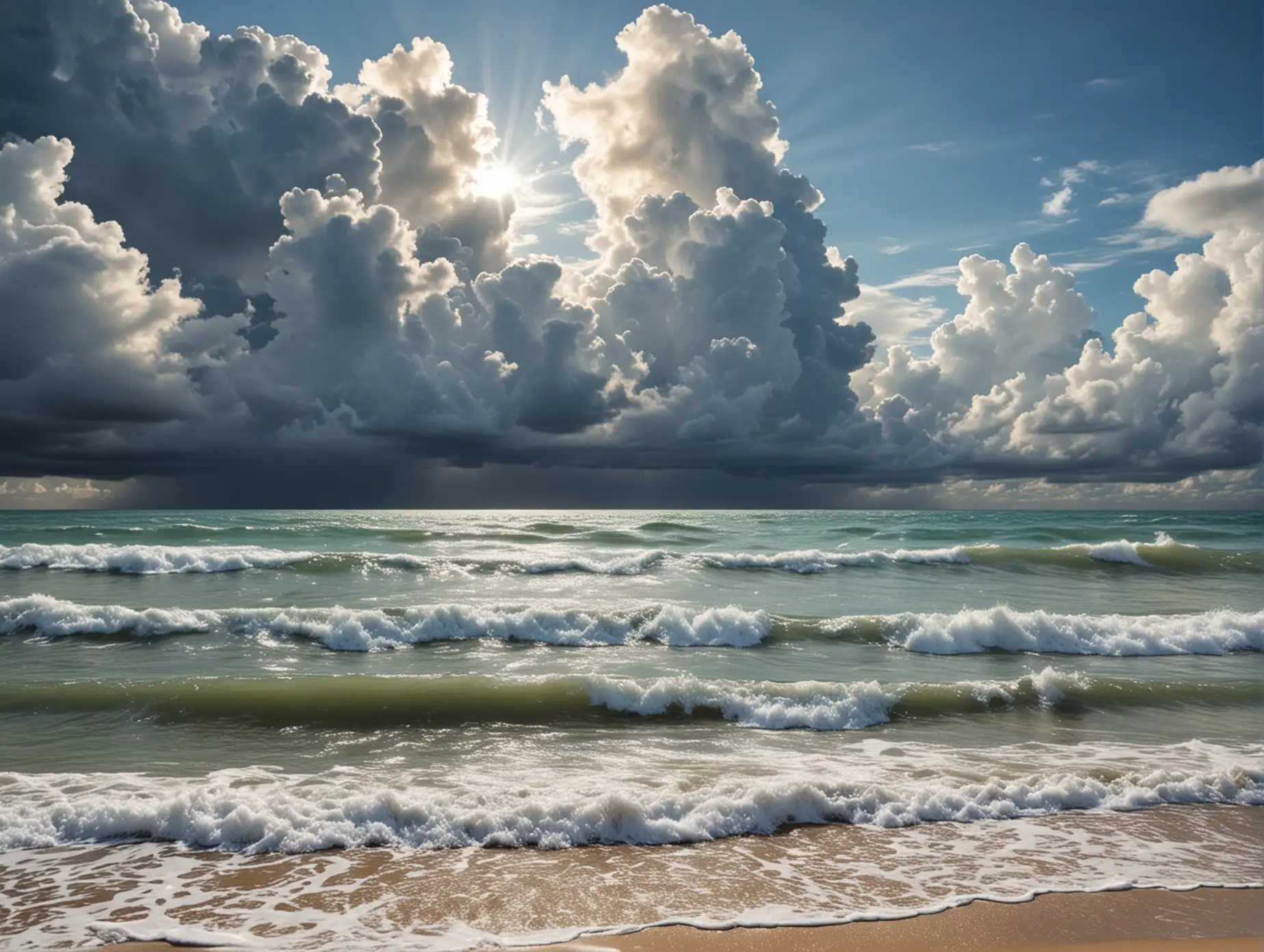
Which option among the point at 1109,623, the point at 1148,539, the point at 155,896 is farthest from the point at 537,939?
the point at 1148,539

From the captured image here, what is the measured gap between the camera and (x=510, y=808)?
7.07 m

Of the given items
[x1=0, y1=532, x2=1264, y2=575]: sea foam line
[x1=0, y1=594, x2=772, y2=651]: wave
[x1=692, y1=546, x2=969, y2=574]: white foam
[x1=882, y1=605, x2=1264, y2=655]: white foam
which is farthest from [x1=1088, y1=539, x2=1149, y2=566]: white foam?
[x1=0, y1=594, x2=772, y2=651]: wave

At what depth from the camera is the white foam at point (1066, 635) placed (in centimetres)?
1539

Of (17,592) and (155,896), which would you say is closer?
(155,896)

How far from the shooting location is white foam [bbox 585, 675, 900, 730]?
10.5 meters

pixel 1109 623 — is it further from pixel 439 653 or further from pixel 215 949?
pixel 215 949

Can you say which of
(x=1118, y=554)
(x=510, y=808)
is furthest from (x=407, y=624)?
(x=1118, y=554)

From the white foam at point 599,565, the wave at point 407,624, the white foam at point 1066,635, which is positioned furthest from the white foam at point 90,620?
the white foam at point 1066,635

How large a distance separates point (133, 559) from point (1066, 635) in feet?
95.4

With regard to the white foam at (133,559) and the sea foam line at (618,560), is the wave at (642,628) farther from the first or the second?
the sea foam line at (618,560)

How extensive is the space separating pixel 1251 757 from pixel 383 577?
2246cm

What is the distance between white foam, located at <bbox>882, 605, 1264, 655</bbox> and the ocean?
85 millimetres

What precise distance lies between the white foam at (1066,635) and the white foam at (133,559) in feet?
70.5

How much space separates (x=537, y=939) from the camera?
5105 millimetres
